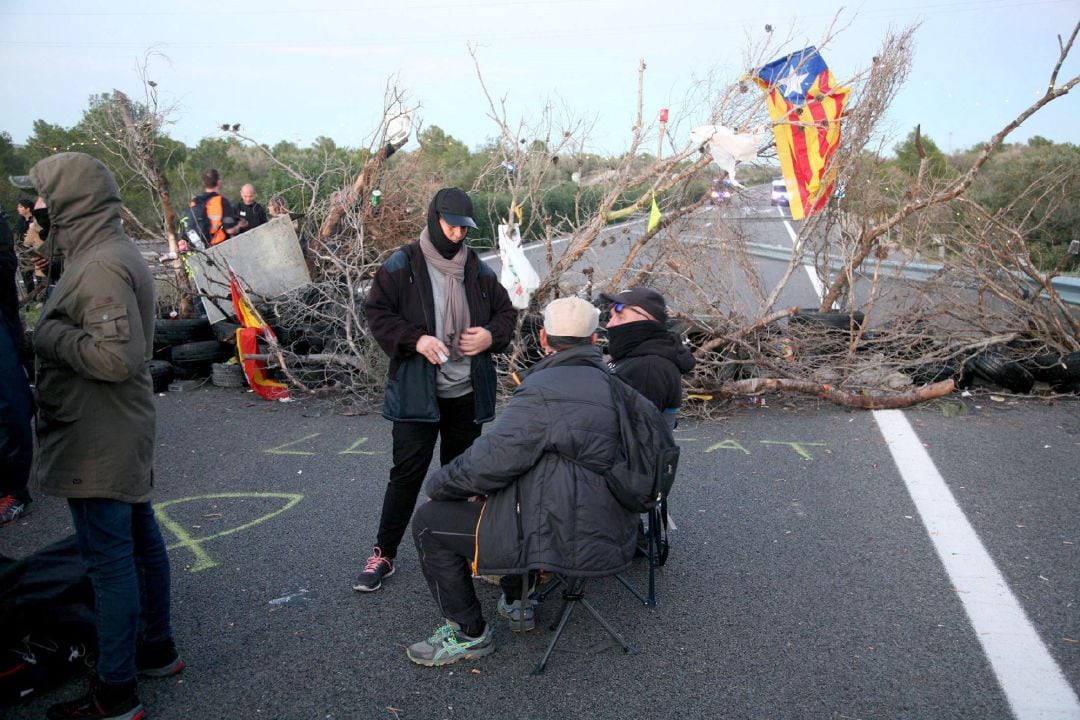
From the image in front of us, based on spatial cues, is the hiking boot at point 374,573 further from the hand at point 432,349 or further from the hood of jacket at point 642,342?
the hood of jacket at point 642,342

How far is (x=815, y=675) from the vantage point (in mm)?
3172

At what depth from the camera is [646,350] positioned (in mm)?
4031

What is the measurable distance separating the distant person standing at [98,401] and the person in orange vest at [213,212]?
6839 millimetres

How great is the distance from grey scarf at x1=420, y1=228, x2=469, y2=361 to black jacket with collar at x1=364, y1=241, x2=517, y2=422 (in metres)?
0.04

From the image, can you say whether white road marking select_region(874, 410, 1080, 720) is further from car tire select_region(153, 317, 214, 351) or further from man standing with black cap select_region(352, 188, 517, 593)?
car tire select_region(153, 317, 214, 351)

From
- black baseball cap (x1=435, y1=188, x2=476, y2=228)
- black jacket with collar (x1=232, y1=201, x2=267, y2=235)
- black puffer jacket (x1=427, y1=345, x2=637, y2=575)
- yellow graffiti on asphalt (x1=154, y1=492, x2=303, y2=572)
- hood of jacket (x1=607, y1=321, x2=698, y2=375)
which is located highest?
black baseball cap (x1=435, y1=188, x2=476, y2=228)

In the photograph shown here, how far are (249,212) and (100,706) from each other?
8305mm

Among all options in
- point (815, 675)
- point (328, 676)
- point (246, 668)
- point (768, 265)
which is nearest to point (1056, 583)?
point (815, 675)

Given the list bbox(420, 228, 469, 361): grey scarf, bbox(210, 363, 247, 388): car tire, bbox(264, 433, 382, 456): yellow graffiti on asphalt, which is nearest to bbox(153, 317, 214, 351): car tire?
bbox(210, 363, 247, 388): car tire

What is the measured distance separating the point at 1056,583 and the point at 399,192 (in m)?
7.24

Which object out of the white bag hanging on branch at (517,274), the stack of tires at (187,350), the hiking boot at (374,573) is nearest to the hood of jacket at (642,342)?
the hiking boot at (374,573)

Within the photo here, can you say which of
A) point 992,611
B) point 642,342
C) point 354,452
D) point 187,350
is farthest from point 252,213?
point 992,611

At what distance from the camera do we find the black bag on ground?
291 cm

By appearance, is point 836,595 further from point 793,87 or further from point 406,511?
point 793,87
